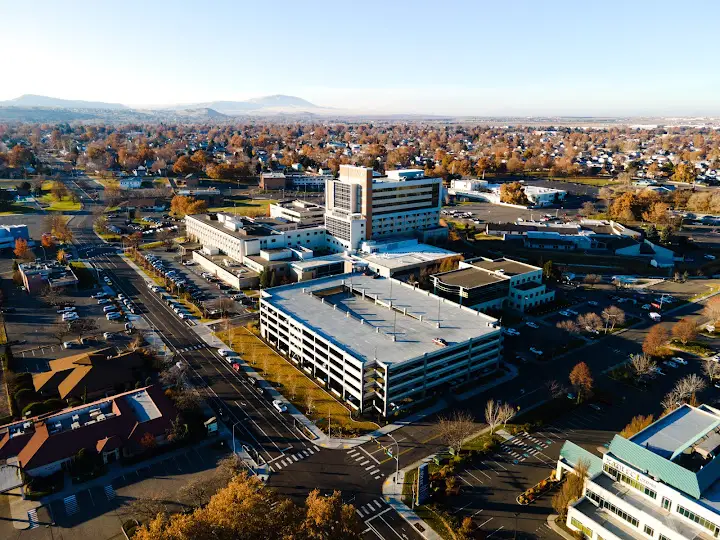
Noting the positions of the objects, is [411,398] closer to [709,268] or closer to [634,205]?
[709,268]

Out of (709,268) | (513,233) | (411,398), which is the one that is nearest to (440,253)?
(513,233)

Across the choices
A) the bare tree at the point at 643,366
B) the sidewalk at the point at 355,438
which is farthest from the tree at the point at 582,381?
the bare tree at the point at 643,366

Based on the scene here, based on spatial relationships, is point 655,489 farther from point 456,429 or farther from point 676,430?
point 456,429

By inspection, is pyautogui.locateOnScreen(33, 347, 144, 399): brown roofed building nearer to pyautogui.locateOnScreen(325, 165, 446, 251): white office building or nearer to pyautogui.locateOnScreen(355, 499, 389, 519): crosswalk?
pyautogui.locateOnScreen(355, 499, 389, 519): crosswalk

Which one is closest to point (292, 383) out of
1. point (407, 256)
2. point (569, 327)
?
point (569, 327)

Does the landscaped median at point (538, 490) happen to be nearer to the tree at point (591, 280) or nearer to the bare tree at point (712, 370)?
the bare tree at point (712, 370)

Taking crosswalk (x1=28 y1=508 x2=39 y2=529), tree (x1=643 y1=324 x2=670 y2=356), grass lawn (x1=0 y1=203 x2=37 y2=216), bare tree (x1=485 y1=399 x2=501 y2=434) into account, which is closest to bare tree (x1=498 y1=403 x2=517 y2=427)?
bare tree (x1=485 y1=399 x2=501 y2=434)
